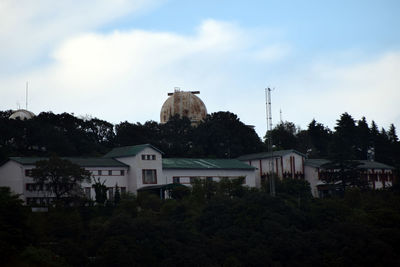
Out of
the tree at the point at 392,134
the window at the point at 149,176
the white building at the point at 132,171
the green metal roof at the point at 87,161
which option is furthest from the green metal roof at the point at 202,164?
the tree at the point at 392,134

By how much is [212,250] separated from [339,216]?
12946mm

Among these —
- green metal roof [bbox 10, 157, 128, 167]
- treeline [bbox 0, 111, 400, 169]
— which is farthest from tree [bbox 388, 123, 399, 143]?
green metal roof [bbox 10, 157, 128, 167]

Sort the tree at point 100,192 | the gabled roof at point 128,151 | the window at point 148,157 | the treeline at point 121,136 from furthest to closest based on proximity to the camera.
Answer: the treeline at point 121,136 < the window at point 148,157 < the gabled roof at point 128,151 < the tree at point 100,192

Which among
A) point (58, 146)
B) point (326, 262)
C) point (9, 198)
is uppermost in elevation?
point (58, 146)

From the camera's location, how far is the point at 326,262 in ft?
140

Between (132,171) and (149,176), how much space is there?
1.75 meters

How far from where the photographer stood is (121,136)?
7750 centimetres

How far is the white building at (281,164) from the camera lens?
7019 centimetres

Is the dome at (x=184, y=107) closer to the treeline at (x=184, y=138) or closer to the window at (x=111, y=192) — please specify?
the treeline at (x=184, y=138)

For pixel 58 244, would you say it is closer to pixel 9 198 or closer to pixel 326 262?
pixel 9 198

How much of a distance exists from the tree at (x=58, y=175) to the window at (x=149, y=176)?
8977mm

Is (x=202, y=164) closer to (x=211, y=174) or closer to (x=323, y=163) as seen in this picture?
(x=211, y=174)

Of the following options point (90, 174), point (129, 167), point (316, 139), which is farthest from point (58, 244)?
point (316, 139)

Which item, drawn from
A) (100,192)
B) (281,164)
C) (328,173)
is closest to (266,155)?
(281,164)
